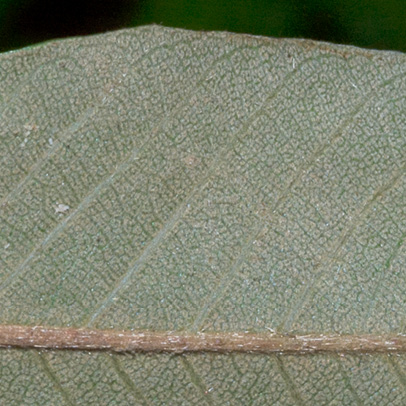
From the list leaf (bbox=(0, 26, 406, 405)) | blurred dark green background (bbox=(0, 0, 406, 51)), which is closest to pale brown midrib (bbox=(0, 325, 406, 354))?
leaf (bbox=(0, 26, 406, 405))

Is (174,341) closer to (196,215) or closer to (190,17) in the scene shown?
(196,215)

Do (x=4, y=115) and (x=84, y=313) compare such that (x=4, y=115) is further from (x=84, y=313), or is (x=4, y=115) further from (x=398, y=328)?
(x=398, y=328)

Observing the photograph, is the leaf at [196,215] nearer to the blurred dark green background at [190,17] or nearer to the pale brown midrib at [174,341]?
the pale brown midrib at [174,341]

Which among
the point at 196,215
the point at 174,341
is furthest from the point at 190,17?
the point at 174,341

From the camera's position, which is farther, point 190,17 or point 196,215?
point 190,17

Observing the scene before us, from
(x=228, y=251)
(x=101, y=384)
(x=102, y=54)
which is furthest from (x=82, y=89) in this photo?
(x=101, y=384)

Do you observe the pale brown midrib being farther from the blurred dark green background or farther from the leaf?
the blurred dark green background
